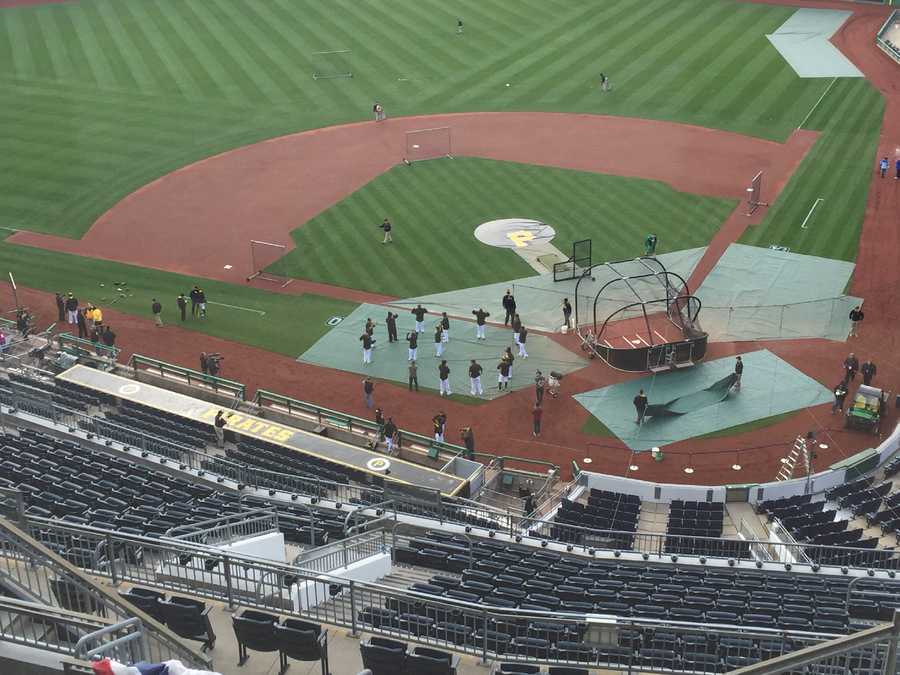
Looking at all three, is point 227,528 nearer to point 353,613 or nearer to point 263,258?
point 353,613

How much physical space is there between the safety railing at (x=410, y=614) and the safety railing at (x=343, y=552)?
33.6 inches

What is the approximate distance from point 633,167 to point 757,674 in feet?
121

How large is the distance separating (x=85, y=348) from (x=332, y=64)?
27.6m

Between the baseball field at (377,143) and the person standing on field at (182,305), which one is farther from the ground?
the baseball field at (377,143)

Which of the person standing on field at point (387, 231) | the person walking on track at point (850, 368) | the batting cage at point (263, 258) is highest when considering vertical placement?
the person standing on field at point (387, 231)

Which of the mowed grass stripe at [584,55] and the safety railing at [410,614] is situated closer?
the safety railing at [410,614]

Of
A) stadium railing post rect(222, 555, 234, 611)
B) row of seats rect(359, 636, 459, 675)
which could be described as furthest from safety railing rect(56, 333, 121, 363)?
row of seats rect(359, 636, 459, 675)

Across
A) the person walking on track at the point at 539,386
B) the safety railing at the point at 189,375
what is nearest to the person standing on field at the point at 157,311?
the safety railing at the point at 189,375

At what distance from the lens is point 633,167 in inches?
1813

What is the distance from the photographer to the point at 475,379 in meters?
32.8

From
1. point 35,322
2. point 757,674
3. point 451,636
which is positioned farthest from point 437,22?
point 757,674

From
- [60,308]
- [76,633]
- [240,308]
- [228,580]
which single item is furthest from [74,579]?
[60,308]

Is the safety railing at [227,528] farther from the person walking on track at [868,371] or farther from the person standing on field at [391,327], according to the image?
the person walking on track at [868,371]

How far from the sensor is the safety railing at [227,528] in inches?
707
